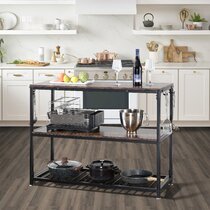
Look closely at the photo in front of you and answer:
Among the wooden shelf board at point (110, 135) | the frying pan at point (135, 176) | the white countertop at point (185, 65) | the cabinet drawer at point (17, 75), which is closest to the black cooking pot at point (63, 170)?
the wooden shelf board at point (110, 135)

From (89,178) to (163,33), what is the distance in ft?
12.4

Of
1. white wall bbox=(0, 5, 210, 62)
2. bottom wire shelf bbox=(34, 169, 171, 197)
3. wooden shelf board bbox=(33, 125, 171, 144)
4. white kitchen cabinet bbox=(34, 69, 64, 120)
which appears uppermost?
white wall bbox=(0, 5, 210, 62)

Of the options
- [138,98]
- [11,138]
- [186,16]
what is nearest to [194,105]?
[138,98]

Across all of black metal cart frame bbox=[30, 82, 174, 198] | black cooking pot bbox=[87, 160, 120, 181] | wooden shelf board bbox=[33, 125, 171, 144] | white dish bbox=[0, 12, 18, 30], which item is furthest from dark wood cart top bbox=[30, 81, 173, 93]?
white dish bbox=[0, 12, 18, 30]

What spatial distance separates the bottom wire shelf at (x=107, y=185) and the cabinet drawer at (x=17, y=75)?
3016mm

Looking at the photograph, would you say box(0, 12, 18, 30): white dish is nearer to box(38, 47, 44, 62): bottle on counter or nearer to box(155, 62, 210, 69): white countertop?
box(38, 47, 44, 62): bottle on counter

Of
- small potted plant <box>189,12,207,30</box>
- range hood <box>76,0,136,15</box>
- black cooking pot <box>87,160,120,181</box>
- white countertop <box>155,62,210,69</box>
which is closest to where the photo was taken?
black cooking pot <box>87,160,120,181</box>

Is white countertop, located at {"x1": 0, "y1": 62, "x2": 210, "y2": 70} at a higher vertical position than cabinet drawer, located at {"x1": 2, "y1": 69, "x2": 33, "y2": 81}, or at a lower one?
higher

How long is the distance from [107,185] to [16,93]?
11.7ft

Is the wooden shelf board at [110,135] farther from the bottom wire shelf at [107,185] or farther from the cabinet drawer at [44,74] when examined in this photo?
the cabinet drawer at [44,74]

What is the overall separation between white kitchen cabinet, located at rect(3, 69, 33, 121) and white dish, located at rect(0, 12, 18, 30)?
0.96 meters

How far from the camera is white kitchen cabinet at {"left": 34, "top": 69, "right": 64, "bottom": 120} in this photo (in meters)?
8.11

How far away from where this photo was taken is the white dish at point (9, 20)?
8.71 m

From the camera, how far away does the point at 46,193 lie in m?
4.85
